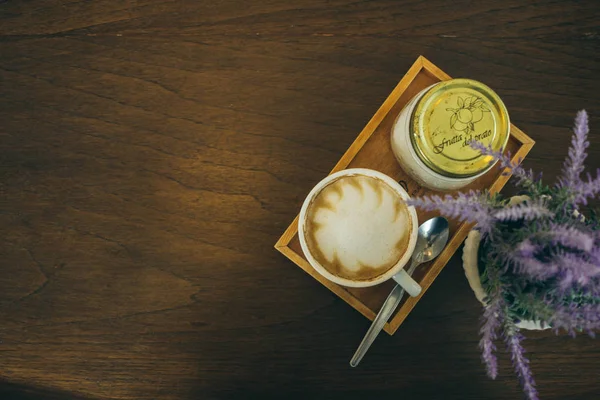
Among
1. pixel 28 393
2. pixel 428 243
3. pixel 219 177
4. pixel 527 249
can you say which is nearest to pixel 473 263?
pixel 428 243

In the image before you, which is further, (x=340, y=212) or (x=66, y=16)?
(x=66, y=16)

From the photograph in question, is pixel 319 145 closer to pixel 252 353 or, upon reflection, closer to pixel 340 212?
pixel 340 212

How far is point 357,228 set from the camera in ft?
2.37

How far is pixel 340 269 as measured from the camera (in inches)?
28.5

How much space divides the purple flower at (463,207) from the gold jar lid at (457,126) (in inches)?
4.8

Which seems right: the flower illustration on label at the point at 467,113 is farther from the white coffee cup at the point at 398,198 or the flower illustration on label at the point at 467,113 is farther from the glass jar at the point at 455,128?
the white coffee cup at the point at 398,198

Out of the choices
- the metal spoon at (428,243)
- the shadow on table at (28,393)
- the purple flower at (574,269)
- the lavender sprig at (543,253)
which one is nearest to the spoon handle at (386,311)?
the metal spoon at (428,243)

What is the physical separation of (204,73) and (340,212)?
1.12ft

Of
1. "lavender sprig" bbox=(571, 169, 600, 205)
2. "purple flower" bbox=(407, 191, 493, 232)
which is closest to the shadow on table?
"purple flower" bbox=(407, 191, 493, 232)

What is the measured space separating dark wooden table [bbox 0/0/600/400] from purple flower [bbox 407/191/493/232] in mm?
292

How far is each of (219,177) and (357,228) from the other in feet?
0.83

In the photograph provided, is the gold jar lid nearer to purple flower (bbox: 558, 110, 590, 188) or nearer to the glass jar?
the glass jar

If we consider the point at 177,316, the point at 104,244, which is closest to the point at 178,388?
the point at 177,316

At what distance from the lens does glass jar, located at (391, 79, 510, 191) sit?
66cm
